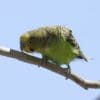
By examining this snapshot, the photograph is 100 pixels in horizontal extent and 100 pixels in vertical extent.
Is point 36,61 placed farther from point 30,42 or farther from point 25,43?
point 30,42

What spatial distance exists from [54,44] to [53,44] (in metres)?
0.02

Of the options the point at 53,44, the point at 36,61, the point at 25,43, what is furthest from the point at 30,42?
the point at 36,61

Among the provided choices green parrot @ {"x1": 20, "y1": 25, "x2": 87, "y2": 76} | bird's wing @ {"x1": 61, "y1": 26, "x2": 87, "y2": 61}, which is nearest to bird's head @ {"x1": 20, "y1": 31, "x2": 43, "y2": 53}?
green parrot @ {"x1": 20, "y1": 25, "x2": 87, "y2": 76}

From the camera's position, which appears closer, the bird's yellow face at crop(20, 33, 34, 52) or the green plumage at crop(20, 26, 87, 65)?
the bird's yellow face at crop(20, 33, 34, 52)

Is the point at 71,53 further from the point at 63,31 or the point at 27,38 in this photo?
the point at 27,38

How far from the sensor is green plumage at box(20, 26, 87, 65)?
15.1 feet

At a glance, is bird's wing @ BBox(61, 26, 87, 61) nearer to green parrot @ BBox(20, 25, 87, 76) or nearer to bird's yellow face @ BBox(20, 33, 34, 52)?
green parrot @ BBox(20, 25, 87, 76)

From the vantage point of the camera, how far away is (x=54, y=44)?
4.75 metres

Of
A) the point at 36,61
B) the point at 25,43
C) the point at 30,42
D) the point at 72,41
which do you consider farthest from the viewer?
the point at 72,41

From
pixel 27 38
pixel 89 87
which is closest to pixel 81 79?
pixel 89 87

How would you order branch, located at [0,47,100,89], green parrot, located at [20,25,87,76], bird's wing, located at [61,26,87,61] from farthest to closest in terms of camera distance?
bird's wing, located at [61,26,87,61] → green parrot, located at [20,25,87,76] → branch, located at [0,47,100,89]

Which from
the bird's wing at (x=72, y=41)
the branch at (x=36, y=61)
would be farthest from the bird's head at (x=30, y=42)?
the branch at (x=36, y=61)

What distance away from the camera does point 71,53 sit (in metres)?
4.89

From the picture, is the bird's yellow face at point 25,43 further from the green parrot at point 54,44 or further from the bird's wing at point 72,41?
the bird's wing at point 72,41
